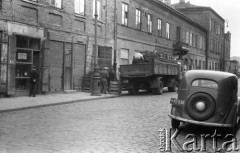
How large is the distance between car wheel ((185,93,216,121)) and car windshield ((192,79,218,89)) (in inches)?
9.7

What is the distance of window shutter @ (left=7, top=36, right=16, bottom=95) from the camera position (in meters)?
14.3

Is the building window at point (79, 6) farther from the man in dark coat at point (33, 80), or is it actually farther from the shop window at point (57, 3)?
the man in dark coat at point (33, 80)

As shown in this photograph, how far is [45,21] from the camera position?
16406 mm

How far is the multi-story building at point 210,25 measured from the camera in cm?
5153

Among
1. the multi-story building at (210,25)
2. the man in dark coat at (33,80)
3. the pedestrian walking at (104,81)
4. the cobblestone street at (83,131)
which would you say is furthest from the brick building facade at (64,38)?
the multi-story building at (210,25)

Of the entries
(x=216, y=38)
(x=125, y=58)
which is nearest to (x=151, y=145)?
(x=125, y=58)

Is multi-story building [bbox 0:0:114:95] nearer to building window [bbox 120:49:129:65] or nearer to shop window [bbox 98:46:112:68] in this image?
shop window [bbox 98:46:112:68]

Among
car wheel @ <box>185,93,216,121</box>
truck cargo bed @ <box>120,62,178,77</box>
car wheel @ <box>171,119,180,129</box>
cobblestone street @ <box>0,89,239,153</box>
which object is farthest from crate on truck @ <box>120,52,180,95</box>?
car wheel @ <box>185,93,216,121</box>

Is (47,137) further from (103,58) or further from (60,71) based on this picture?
(103,58)

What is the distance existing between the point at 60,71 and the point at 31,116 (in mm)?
8172

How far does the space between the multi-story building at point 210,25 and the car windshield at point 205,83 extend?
45192mm

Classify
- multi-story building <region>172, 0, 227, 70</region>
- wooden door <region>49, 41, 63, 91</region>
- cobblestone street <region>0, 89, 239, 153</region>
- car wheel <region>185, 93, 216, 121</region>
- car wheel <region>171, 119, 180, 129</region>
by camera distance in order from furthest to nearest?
multi-story building <region>172, 0, 227, 70</region>
wooden door <region>49, 41, 63, 91</region>
car wheel <region>171, 119, 180, 129</region>
car wheel <region>185, 93, 216, 121</region>
cobblestone street <region>0, 89, 239, 153</region>

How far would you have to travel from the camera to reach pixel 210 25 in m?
52.9

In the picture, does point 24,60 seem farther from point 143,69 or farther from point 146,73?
point 146,73
